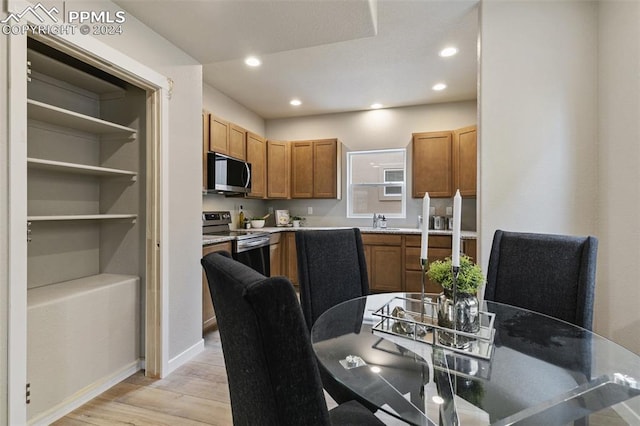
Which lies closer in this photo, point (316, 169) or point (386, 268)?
point (386, 268)

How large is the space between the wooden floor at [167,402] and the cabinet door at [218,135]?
88.1 inches

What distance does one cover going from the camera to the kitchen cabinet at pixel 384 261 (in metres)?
4.06

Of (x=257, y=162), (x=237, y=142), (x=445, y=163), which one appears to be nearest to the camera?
(x=237, y=142)

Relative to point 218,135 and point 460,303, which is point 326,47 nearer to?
point 218,135

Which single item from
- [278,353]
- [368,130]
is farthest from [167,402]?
[368,130]

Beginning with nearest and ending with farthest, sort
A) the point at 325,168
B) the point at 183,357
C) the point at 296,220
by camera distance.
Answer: the point at 183,357, the point at 325,168, the point at 296,220

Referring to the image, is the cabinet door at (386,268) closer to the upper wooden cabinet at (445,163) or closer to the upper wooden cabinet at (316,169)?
the upper wooden cabinet at (445,163)

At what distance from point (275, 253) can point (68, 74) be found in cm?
287

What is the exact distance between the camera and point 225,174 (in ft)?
11.4

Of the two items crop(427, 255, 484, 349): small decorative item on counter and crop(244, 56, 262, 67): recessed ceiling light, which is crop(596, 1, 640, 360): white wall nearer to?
crop(427, 255, 484, 349): small decorative item on counter

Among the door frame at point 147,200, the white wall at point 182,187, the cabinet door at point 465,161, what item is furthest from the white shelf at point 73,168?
the cabinet door at point 465,161

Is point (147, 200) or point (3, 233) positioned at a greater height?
point (147, 200)

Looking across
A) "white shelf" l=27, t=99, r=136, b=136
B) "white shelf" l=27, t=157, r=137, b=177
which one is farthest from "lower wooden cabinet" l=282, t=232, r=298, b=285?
"white shelf" l=27, t=99, r=136, b=136

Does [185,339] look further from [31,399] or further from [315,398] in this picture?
[315,398]
